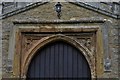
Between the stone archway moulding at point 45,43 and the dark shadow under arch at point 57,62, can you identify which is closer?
the stone archway moulding at point 45,43

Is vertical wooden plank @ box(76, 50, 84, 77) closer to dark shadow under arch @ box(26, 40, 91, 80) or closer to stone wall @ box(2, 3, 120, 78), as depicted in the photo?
dark shadow under arch @ box(26, 40, 91, 80)

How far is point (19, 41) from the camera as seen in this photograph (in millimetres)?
11289

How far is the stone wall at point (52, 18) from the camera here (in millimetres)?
11164

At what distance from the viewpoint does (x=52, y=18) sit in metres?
11.4

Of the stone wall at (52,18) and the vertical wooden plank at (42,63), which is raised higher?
the stone wall at (52,18)

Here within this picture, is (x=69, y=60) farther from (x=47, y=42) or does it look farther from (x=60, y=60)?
(x=47, y=42)

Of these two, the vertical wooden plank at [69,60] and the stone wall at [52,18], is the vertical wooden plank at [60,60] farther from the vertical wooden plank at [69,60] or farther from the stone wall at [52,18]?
the stone wall at [52,18]

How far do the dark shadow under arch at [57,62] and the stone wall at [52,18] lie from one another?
0.58 m

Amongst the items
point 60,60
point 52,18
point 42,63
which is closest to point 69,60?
point 60,60

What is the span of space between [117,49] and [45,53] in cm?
170

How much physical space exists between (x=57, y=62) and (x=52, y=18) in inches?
41.1

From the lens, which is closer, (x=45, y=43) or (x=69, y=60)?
(x=45, y=43)

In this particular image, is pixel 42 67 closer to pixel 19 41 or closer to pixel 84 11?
pixel 19 41

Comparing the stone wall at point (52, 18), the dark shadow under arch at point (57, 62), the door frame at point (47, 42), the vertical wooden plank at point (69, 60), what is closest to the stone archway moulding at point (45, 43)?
the door frame at point (47, 42)
